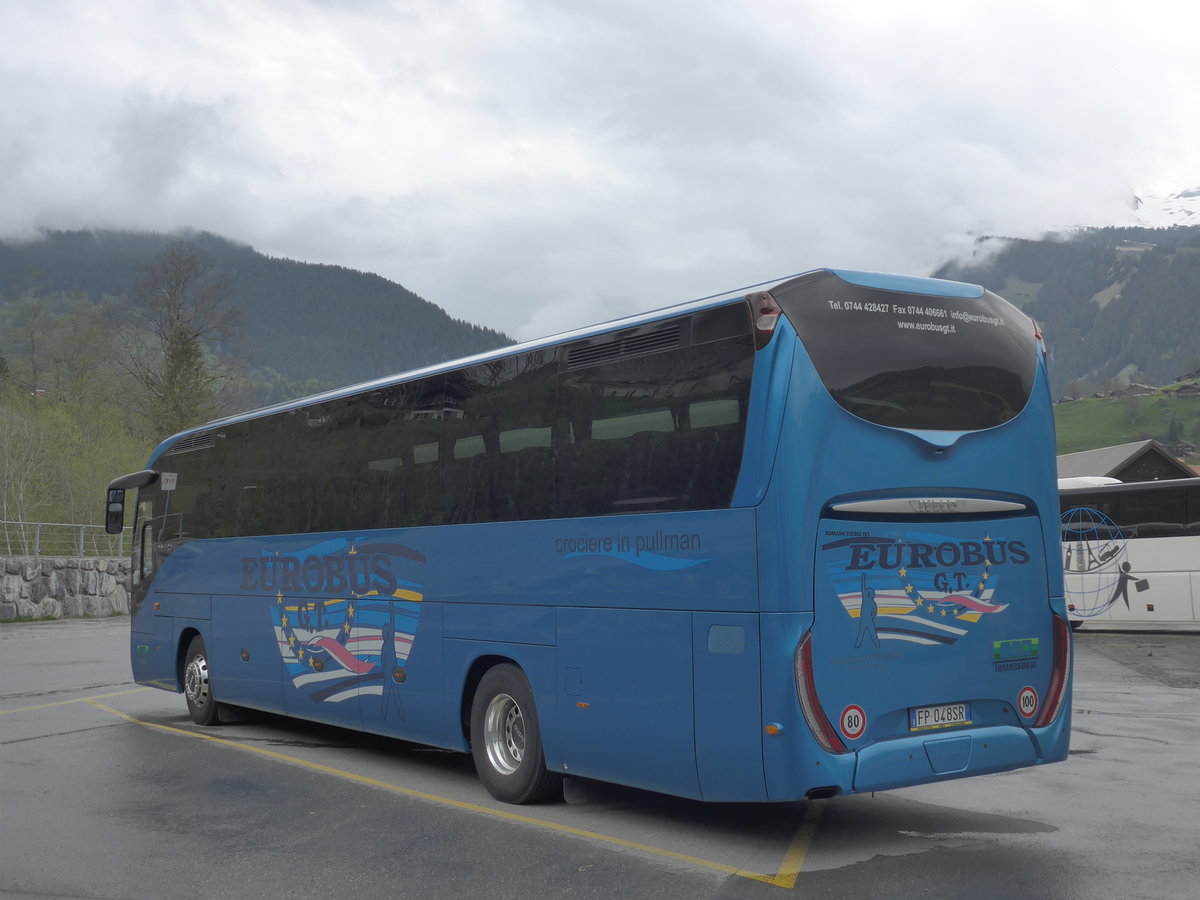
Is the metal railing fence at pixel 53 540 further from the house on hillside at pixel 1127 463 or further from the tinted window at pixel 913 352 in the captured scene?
the house on hillside at pixel 1127 463

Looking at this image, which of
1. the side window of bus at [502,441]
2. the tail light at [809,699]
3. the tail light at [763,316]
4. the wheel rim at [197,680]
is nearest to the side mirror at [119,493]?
the wheel rim at [197,680]

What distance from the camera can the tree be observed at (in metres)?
52.4

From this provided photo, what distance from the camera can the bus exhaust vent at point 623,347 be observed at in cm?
774

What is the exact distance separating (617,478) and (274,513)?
5.28 metres

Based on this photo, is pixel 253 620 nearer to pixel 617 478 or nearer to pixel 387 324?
pixel 617 478

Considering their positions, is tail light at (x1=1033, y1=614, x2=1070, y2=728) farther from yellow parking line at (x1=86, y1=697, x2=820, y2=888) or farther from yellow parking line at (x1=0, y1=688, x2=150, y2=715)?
yellow parking line at (x1=0, y1=688, x2=150, y2=715)

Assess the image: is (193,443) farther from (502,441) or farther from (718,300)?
(718,300)

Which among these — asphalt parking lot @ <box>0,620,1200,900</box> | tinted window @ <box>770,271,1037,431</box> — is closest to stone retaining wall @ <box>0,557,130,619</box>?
asphalt parking lot @ <box>0,620,1200,900</box>

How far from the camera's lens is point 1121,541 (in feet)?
86.7

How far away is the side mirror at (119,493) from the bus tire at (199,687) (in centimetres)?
183

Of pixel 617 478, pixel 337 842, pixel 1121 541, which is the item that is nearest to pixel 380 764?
pixel 337 842

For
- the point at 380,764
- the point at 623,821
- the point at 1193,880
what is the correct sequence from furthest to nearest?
the point at 380,764, the point at 623,821, the point at 1193,880

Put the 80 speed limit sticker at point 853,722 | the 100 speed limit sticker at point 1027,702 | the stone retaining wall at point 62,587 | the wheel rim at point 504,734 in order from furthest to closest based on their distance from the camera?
the stone retaining wall at point 62,587 < the wheel rim at point 504,734 < the 100 speed limit sticker at point 1027,702 < the 80 speed limit sticker at point 853,722

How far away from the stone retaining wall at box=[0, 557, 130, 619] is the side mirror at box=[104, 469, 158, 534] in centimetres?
1776
